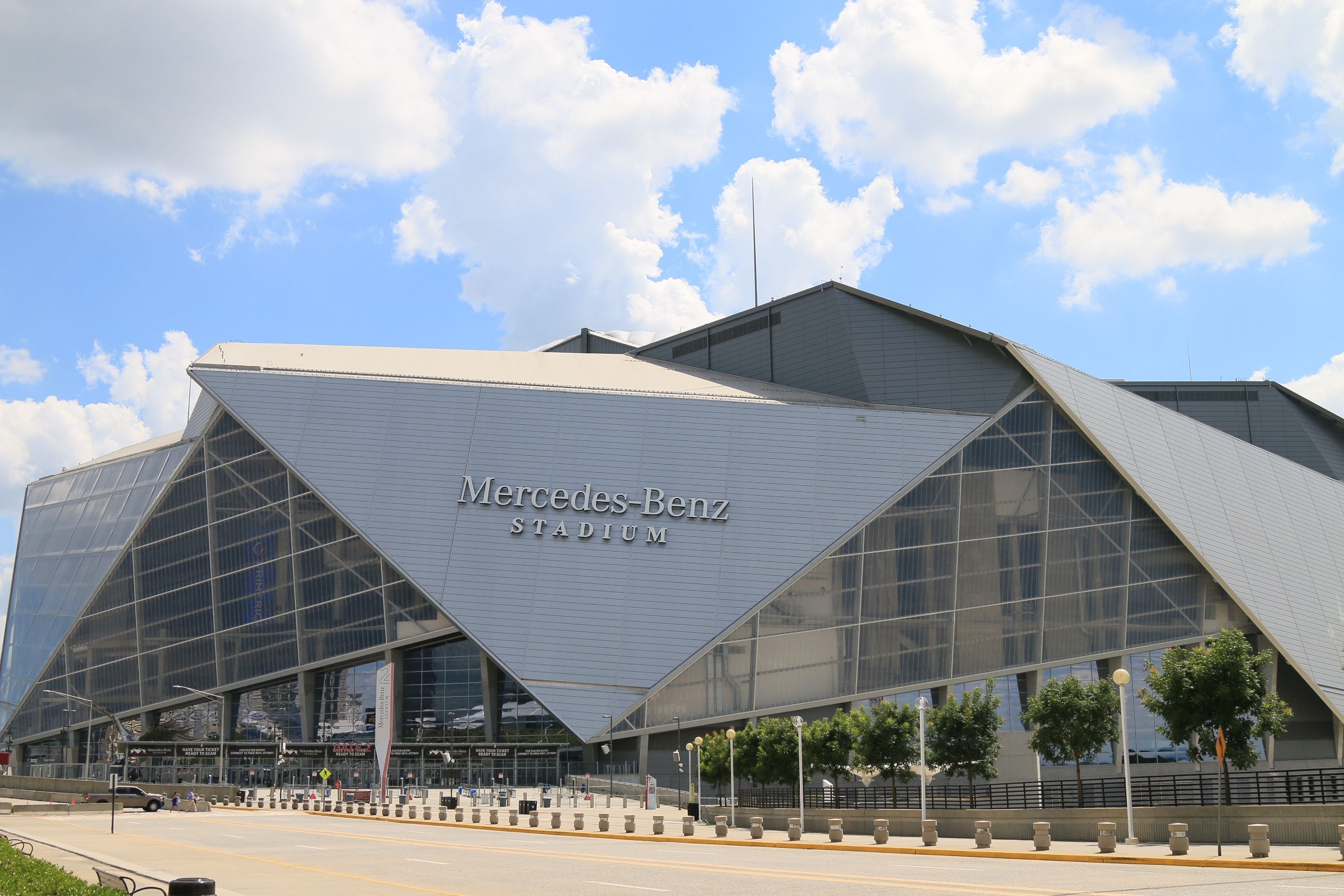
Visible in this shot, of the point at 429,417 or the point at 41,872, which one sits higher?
the point at 429,417

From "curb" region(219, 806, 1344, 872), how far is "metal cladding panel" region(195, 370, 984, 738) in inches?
833

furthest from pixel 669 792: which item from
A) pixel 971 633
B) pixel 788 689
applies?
pixel 971 633

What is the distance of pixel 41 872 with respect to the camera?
821 inches

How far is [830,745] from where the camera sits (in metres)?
58.6

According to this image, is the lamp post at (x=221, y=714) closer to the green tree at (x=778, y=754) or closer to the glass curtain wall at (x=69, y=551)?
the glass curtain wall at (x=69, y=551)

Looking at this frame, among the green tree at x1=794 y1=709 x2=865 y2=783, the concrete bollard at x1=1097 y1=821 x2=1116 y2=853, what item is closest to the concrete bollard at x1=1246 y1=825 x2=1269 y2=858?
the concrete bollard at x1=1097 y1=821 x2=1116 y2=853

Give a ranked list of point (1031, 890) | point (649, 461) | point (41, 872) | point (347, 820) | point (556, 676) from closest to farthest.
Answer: point (1031, 890), point (41, 872), point (347, 820), point (556, 676), point (649, 461)

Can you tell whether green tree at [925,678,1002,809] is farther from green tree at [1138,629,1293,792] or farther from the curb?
the curb

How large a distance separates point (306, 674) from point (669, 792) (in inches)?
1103

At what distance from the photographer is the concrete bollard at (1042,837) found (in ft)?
94.8

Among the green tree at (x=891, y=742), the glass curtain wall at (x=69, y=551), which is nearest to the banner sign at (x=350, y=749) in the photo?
the glass curtain wall at (x=69, y=551)

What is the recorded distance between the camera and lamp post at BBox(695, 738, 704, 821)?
57.4 meters

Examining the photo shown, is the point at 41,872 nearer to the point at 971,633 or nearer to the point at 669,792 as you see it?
the point at 669,792

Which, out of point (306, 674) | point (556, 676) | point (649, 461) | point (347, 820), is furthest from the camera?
point (306, 674)
